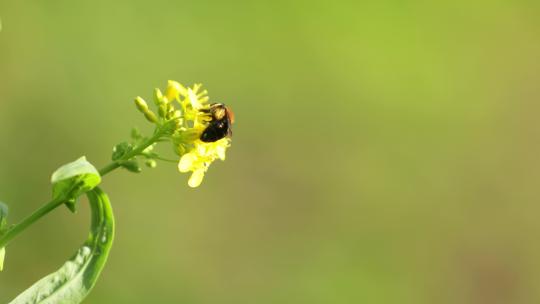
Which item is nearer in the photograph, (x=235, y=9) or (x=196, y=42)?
(x=196, y=42)

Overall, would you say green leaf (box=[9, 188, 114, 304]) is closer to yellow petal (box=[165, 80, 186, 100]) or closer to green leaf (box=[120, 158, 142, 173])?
green leaf (box=[120, 158, 142, 173])

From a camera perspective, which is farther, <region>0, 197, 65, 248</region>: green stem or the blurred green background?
the blurred green background

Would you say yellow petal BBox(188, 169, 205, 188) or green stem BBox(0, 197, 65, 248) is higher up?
green stem BBox(0, 197, 65, 248)

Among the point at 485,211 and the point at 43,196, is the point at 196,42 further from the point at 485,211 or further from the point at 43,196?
the point at 485,211

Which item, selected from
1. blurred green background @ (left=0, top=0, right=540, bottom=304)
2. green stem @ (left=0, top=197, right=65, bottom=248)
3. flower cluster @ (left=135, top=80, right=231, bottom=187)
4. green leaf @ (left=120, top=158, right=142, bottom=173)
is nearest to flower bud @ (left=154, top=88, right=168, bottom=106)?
flower cluster @ (left=135, top=80, right=231, bottom=187)

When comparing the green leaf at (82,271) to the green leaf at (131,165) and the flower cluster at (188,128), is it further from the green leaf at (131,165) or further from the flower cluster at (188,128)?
the flower cluster at (188,128)

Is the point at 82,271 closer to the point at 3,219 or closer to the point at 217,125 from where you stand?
the point at 3,219

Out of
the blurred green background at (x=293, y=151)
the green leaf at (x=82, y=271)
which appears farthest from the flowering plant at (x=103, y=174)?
the blurred green background at (x=293, y=151)

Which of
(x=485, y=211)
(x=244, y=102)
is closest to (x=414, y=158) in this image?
(x=485, y=211)
